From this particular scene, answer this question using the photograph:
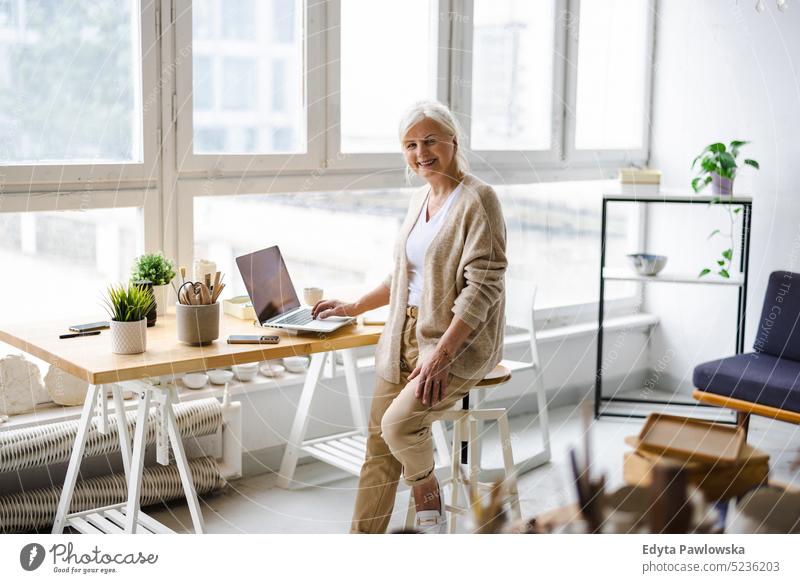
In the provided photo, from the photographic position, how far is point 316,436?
341 centimetres

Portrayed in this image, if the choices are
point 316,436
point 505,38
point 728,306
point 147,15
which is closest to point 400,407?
point 316,436

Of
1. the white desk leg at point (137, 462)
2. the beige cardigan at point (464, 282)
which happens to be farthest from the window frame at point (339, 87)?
the white desk leg at point (137, 462)

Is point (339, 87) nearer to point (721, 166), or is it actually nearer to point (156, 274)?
point (156, 274)

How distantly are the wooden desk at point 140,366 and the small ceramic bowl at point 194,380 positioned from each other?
1.11 feet

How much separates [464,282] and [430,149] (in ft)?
1.06

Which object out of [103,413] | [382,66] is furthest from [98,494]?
[382,66]

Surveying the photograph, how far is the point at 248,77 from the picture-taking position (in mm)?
3152

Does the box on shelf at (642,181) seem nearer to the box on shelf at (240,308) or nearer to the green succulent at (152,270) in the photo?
the box on shelf at (240,308)

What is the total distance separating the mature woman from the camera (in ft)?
7.61

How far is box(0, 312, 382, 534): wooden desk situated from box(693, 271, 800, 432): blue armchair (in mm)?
1347

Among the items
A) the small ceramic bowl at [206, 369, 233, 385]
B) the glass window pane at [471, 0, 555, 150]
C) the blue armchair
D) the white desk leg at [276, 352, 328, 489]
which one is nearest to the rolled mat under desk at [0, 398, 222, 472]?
the small ceramic bowl at [206, 369, 233, 385]

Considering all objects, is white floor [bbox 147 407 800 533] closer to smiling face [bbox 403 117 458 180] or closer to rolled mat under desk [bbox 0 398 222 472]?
rolled mat under desk [bbox 0 398 222 472]

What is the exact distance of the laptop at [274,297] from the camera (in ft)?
8.32
